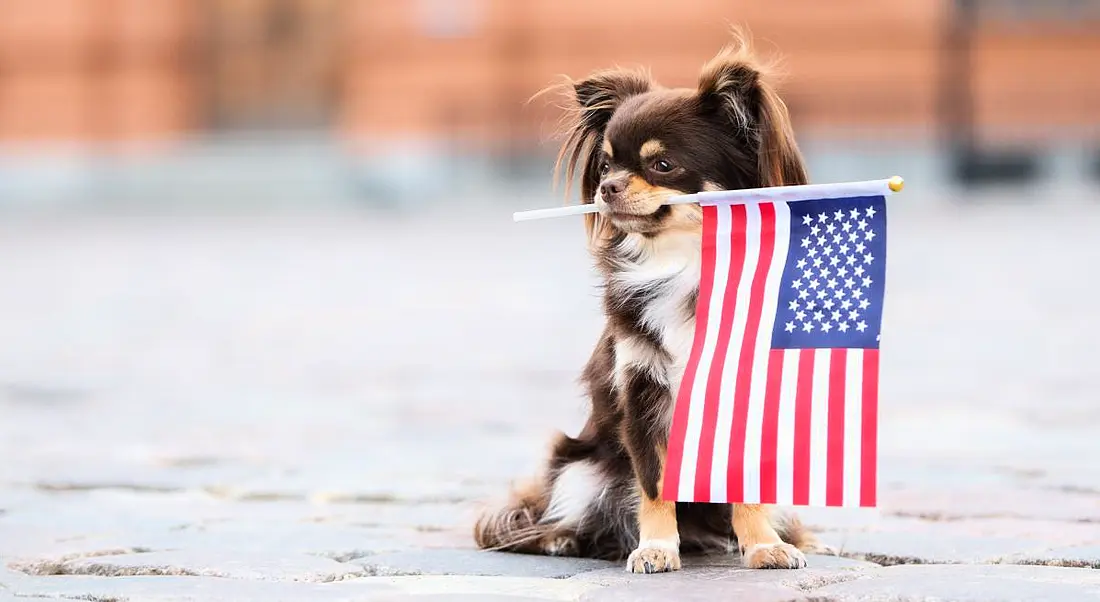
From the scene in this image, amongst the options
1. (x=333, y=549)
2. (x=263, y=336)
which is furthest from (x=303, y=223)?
(x=333, y=549)

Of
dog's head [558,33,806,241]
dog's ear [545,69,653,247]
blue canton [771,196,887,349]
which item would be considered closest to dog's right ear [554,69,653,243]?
dog's ear [545,69,653,247]

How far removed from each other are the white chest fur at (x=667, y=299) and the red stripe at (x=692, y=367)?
0.07 m

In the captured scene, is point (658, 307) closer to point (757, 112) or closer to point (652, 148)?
point (652, 148)

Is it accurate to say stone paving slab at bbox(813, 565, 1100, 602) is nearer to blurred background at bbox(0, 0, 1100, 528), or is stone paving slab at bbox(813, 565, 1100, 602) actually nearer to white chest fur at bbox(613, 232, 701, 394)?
white chest fur at bbox(613, 232, 701, 394)

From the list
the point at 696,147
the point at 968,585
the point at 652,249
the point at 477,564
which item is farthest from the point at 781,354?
the point at 477,564

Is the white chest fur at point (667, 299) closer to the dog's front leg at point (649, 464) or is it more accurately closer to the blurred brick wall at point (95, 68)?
the dog's front leg at point (649, 464)

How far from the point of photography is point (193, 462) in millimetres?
5918

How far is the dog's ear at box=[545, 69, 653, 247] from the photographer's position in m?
3.88

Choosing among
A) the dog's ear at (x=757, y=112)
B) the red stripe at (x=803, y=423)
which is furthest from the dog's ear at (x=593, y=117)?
the red stripe at (x=803, y=423)

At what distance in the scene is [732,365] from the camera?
139 inches

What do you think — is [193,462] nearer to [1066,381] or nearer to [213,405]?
[213,405]

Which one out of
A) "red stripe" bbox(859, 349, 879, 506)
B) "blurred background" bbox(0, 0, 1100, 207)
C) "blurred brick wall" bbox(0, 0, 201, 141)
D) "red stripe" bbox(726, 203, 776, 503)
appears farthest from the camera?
"blurred brick wall" bbox(0, 0, 201, 141)

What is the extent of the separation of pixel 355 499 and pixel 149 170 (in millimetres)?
21773

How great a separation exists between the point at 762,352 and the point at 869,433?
0.29 m
